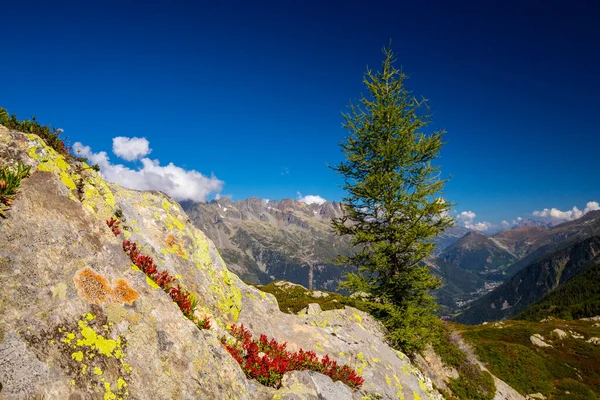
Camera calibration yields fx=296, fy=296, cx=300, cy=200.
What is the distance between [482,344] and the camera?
Result: 42.6 metres

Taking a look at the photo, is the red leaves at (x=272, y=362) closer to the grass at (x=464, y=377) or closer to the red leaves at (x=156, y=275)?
the red leaves at (x=156, y=275)

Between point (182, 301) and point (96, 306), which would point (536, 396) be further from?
point (96, 306)

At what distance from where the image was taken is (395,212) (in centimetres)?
1755

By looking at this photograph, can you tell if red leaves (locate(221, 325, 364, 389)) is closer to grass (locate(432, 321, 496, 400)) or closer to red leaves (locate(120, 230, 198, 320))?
red leaves (locate(120, 230, 198, 320))

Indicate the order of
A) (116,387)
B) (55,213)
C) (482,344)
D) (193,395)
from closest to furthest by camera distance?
(116,387) → (193,395) → (55,213) → (482,344)

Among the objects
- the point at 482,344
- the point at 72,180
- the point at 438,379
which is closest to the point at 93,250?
the point at 72,180

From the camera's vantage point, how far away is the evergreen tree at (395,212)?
16953 mm

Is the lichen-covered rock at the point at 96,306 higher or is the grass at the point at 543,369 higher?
the lichen-covered rock at the point at 96,306

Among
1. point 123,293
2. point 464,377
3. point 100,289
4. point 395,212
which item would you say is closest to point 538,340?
point 464,377

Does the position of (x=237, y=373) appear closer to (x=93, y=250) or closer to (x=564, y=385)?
(x=93, y=250)

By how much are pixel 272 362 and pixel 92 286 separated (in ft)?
17.3

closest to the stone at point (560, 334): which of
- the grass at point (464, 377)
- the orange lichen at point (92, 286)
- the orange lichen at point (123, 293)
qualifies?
the grass at point (464, 377)

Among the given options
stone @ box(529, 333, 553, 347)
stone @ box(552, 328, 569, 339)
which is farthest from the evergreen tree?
stone @ box(552, 328, 569, 339)

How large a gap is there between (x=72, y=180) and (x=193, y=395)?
6.49 meters
